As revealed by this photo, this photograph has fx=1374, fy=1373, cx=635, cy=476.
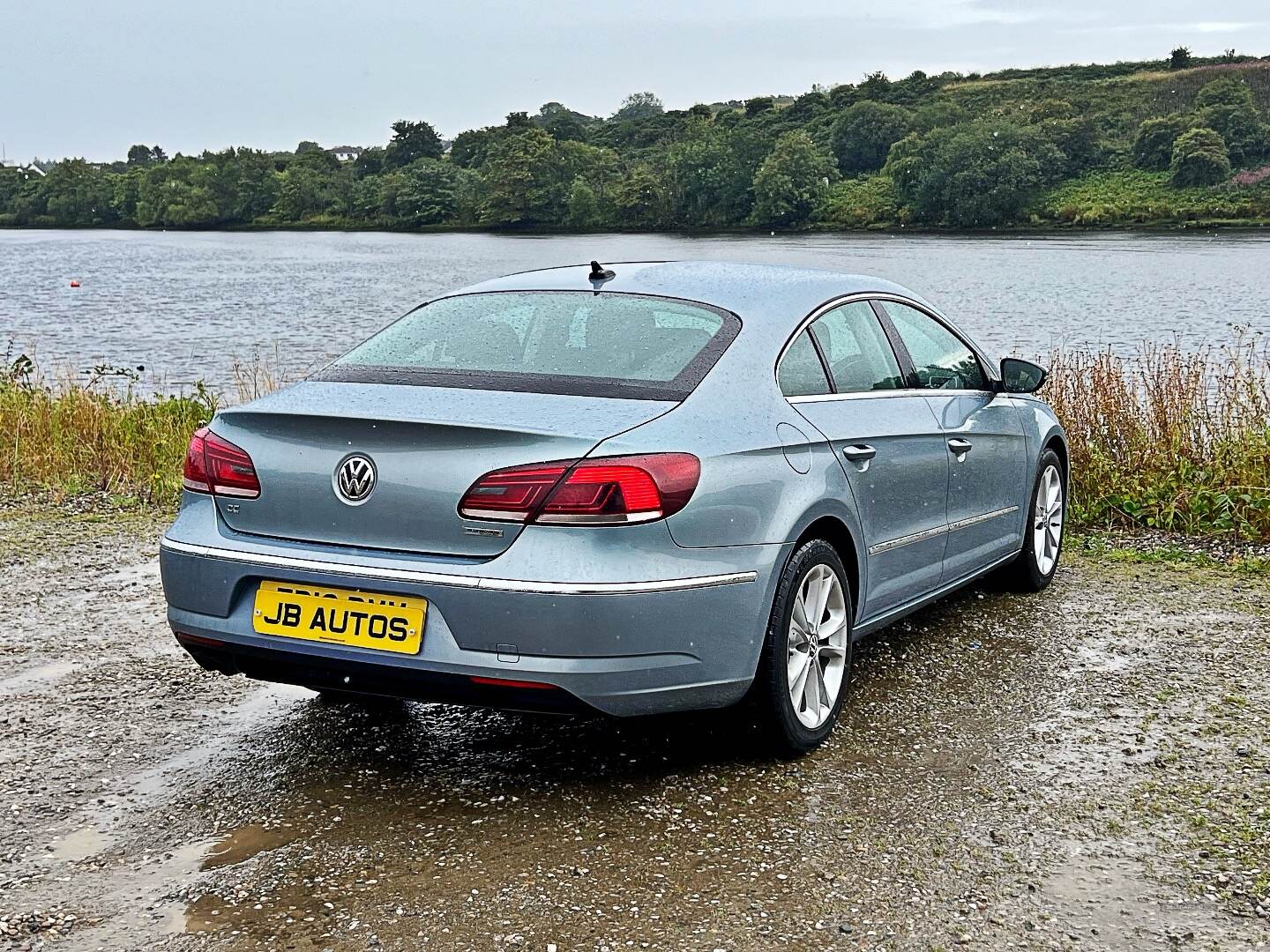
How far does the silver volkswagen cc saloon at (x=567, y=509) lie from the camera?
12.0 ft

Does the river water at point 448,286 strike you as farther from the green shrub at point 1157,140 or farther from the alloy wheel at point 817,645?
the green shrub at point 1157,140

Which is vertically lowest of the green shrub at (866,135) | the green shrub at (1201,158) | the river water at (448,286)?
the river water at (448,286)

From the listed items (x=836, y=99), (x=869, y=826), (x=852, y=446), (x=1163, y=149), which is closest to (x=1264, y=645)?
(x=852, y=446)

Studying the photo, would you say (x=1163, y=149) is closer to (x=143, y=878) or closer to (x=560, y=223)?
(x=560, y=223)

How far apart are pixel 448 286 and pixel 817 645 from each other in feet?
164

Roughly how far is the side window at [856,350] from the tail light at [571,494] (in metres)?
1.29

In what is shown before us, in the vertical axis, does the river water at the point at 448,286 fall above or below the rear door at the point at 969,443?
below

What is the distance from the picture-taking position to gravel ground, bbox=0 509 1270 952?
3.28 meters

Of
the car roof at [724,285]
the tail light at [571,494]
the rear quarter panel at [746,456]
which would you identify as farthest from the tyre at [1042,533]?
the tail light at [571,494]

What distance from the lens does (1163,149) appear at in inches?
3219

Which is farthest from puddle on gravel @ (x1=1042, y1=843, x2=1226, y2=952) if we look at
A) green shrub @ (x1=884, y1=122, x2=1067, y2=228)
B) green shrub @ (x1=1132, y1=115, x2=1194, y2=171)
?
green shrub @ (x1=1132, y1=115, x2=1194, y2=171)

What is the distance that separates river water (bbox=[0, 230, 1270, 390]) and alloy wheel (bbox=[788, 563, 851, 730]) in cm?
769

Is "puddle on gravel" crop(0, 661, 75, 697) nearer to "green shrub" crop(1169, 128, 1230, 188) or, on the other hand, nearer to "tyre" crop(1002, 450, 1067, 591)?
"tyre" crop(1002, 450, 1067, 591)

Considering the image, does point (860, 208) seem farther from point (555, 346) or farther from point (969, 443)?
point (555, 346)
